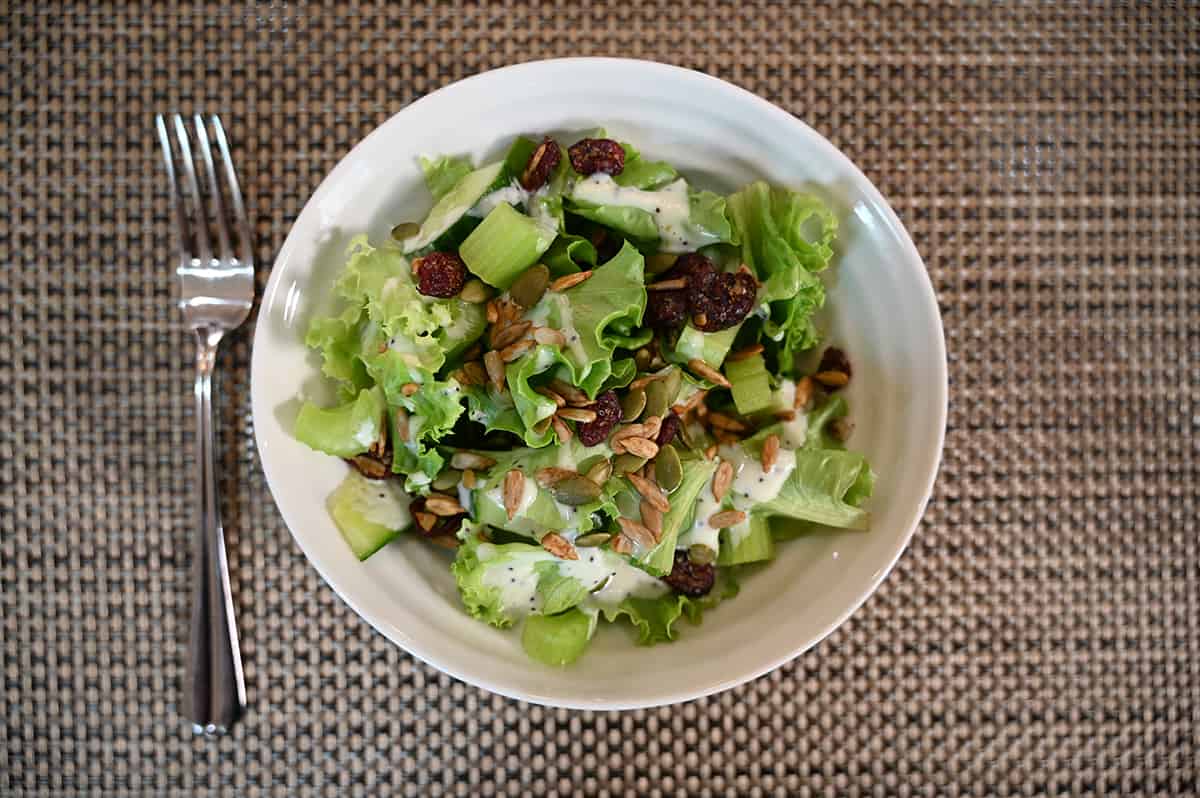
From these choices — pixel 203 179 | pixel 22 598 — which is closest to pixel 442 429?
pixel 203 179

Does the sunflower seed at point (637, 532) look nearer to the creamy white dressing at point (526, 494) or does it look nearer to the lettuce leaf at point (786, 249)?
the creamy white dressing at point (526, 494)

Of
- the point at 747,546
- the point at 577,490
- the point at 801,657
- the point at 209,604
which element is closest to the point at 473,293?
the point at 577,490

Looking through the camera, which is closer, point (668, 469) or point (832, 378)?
point (668, 469)

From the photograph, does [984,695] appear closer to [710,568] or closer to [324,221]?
[710,568]

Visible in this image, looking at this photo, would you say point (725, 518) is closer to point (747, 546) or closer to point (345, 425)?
point (747, 546)

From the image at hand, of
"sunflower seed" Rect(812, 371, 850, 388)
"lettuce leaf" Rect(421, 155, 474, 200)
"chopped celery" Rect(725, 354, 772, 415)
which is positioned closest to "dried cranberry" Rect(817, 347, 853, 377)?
"sunflower seed" Rect(812, 371, 850, 388)

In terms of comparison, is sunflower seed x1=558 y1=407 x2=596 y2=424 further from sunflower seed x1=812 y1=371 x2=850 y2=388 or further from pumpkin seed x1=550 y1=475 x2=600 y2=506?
sunflower seed x1=812 y1=371 x2=850 y2=388
